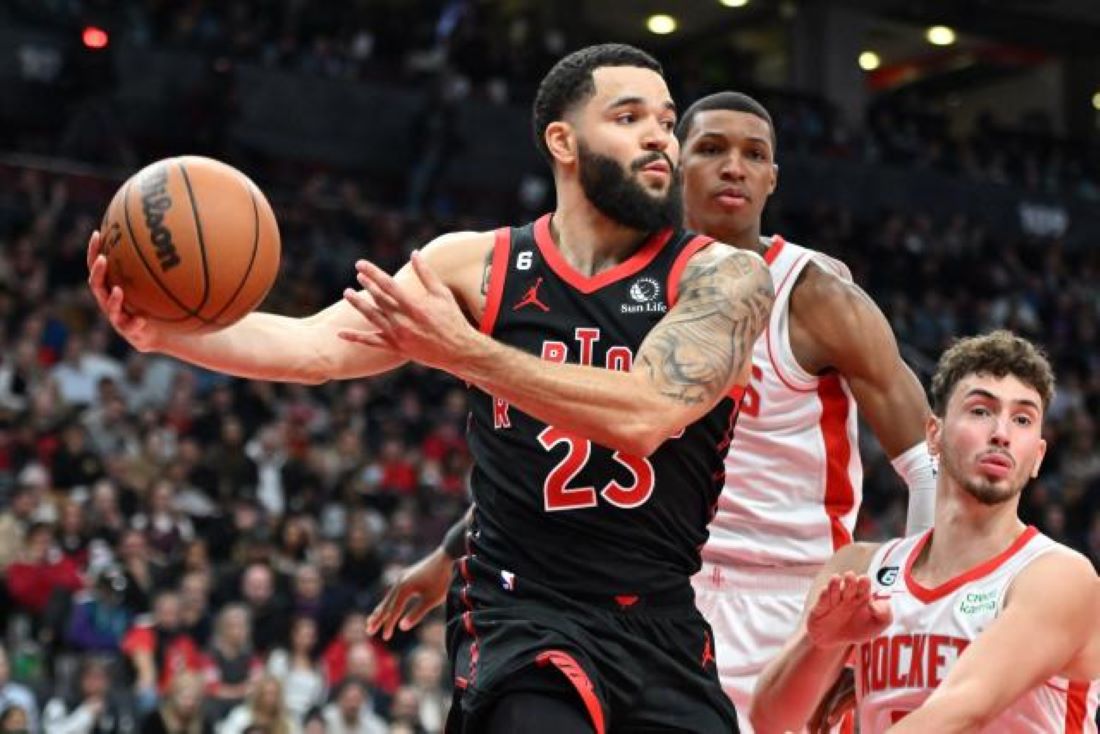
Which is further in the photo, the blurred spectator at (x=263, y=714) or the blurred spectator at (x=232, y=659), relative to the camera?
the blurred spectator at (x=232, y=659)

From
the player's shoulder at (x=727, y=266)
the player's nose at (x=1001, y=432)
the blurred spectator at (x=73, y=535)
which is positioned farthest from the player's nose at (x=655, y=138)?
the blurred spectator at (x=73, y=535)

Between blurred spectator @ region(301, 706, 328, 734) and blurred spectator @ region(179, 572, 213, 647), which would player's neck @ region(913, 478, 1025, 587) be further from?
blurred spectator @ region(179, 572, 213, 647)

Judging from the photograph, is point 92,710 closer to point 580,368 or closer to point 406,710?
point 406,710

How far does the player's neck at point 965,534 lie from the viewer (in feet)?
13.4

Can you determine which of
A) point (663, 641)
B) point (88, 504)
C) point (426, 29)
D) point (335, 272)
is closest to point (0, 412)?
point (88, 504)

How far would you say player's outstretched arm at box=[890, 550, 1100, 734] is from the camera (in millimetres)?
3710

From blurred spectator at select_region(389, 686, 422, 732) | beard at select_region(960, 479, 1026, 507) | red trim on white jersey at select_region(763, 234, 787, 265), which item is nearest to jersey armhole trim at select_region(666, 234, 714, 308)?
beard at select_region(960, 479, 1026, 507)

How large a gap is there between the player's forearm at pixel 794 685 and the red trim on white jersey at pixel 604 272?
97 centimetres

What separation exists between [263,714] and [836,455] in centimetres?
638

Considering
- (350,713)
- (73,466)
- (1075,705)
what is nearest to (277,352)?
(1075,705)

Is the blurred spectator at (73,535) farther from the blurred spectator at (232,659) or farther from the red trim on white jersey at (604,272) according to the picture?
A: the red trim on white jersey at (604,272)

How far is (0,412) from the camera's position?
1267cm

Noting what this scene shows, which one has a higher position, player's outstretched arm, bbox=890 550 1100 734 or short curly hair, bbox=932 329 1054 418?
short curly hair, bbox=932 329 1054 418

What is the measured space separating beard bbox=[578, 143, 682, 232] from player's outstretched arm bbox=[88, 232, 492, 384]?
0.29 meters
